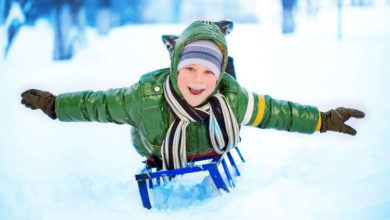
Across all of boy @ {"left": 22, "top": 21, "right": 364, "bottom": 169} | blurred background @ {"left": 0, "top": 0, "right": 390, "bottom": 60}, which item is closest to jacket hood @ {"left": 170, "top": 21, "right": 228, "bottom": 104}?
boy @ {"left": 22, "top": 21, "right": 364, "bottom": 169}

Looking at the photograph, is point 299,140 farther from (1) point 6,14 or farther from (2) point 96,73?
(1) point 6,14

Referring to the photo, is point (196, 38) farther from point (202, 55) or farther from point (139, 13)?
point (139, 13)

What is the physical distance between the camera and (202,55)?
91 centimetres

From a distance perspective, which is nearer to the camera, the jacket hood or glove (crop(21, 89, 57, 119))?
the jacket hood

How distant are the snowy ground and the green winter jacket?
180mm

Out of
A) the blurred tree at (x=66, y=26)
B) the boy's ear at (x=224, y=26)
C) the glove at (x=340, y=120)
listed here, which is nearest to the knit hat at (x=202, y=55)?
the boy's ear at (x=224, y=26)

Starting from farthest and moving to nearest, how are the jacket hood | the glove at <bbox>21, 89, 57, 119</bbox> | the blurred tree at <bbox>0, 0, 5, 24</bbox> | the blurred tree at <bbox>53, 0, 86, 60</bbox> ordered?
the blurred tree at <bbox>53, 0, 86, 60</bbox>
the blurred tree at <bbox>0, 0, 5, 24</bbox>
the glove at <bbox>21, 89, 57, 119</bbox>
the jacket hood

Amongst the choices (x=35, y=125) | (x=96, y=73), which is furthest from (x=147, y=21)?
(x=35, y=125)

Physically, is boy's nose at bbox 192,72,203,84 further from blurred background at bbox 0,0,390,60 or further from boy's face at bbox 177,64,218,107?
blurred background at bbox 0,0,390,60

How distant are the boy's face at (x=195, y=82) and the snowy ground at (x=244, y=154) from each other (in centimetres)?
31

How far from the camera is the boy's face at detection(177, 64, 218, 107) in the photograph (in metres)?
0.92

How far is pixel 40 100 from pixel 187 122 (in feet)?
1.38

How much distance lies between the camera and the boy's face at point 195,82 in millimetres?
923

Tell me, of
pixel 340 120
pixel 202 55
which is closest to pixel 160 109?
pixel 202 55
